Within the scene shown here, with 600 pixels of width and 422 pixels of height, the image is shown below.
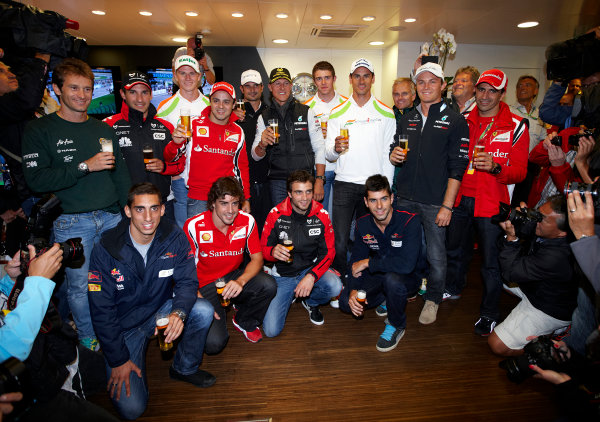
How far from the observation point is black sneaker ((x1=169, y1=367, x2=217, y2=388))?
Answer: 2340 millimetres

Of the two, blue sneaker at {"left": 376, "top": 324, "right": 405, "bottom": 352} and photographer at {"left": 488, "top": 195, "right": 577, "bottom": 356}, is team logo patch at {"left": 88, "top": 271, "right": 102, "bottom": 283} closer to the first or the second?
blue sneaker at {"left": 376, "top": 324, "right": 405, "bottom": 352}

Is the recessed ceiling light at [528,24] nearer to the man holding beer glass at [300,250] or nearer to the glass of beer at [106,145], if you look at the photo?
the man holding beer glass at [300,250]

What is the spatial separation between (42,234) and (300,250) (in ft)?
6.21

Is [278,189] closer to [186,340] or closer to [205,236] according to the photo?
[205,236]

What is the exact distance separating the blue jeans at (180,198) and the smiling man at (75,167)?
0.82 metres

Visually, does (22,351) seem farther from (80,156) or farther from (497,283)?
(497,283)

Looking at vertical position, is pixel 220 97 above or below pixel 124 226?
above

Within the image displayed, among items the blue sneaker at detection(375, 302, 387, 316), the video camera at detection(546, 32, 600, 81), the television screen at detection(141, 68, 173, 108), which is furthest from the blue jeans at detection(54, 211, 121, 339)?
the television screen at detection(141, 68, 173, 108)

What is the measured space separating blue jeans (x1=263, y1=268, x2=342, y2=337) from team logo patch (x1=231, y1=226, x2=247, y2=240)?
0.59m

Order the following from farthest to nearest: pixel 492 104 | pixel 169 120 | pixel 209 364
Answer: pixel 169 120 → pixel 492 104 → pixel 209 364

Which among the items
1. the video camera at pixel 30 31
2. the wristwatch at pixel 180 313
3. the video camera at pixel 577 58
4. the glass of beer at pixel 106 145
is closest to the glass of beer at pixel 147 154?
the glass of beer at pixel 106 145

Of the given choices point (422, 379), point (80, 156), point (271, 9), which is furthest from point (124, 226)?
point (271, 9)

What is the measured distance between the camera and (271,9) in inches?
207

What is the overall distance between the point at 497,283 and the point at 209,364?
2514mm
